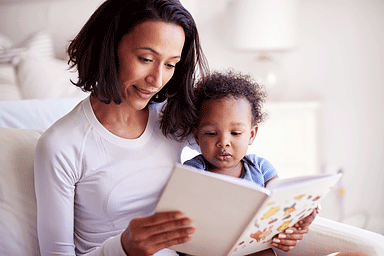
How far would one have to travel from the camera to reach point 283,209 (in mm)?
826

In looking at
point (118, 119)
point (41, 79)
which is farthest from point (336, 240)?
point (41, 79)

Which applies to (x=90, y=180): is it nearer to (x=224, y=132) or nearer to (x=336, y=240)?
(x=224, y=132)

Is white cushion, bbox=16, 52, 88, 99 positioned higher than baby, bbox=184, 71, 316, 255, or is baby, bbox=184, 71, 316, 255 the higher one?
baby, bbox=184, 71, 316, 255

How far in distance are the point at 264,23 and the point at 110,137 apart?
145 cm

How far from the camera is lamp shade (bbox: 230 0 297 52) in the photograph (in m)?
2.18

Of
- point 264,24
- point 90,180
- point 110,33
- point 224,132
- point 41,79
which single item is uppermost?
point 264,24

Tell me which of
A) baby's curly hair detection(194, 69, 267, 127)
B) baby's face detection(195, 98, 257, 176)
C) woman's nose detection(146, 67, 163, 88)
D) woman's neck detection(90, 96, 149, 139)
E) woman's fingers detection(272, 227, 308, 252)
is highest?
baby's curly hair detection(194, 69, 267, 127)

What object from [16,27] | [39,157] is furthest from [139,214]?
[16,27]

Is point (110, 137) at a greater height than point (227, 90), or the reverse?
point (227, 90)

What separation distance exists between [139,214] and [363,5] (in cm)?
204

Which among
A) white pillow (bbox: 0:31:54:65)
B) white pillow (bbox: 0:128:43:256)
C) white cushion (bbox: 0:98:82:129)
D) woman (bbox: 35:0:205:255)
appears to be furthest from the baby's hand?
white pillow (bbox: 0:31:54:65)

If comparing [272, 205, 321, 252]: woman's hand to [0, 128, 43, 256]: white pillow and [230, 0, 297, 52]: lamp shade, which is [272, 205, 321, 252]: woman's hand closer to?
[0, 128, 43, 256]: white pillow

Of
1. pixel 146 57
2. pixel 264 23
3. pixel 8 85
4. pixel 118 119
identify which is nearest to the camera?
pixel 146 57

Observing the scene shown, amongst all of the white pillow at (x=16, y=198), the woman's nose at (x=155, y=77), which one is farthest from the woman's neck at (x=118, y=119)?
the white pillow at (x=16, y=198)
